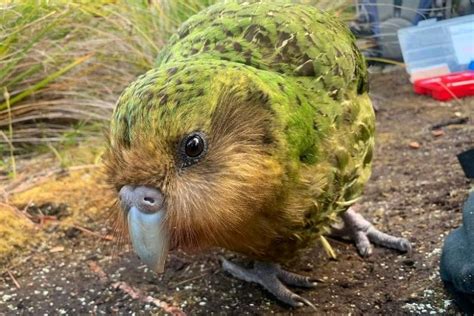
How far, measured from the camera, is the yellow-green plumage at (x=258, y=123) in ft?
6.16

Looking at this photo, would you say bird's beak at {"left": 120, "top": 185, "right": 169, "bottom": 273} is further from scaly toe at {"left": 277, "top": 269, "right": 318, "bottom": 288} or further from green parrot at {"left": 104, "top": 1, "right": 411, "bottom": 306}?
scaly toe at {"left": 277, "top": 269, "right": 318, "bottom": 288}

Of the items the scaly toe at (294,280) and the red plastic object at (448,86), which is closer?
the scaly toe at (294,280)

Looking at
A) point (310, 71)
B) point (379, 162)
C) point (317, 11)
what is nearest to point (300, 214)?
point (310, 71)

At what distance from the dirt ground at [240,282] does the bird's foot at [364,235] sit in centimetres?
4

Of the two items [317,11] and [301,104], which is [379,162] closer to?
[317,11]

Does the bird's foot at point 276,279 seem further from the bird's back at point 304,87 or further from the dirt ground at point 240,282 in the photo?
the bird's back at point 304,87

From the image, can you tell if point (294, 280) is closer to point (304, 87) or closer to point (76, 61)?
point (304, 87)

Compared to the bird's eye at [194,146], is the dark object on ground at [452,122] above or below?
below

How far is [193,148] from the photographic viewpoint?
6.11ft

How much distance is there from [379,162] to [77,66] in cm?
197

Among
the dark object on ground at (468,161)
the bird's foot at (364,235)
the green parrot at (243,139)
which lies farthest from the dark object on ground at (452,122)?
the green parrot at (243,139)

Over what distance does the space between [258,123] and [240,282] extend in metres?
0.98

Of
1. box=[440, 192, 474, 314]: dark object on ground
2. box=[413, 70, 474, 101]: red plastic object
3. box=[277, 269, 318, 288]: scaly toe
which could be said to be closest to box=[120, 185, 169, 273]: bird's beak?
box=[277, 269, 318, 288]: scaly toe

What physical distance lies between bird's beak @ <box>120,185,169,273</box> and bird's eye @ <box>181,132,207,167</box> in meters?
0.13
